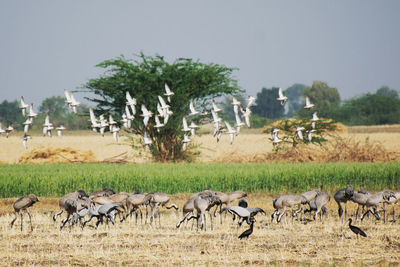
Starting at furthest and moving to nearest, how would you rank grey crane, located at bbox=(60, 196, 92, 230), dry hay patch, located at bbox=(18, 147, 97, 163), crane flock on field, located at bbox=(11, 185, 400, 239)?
1. dry hay patch, located at bbox=(18, 147, 97, 163)
2. grey crane, located at bbox=(60, 196, 92, 230)
3. crane flock on field, located at bbox=(11, 185, 400, 239)

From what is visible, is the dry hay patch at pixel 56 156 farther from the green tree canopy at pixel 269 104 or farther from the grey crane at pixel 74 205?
the green tree canopy at pixel 269 104

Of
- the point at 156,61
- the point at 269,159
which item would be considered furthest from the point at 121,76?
the point at 269,159

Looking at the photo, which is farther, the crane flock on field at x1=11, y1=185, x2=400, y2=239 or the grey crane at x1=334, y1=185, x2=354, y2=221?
the grey crane at x1=334, y1=185, x2=354, y2=221

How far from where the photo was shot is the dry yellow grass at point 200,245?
Answer: 30.3ft

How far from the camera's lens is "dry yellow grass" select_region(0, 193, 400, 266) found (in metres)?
9.23

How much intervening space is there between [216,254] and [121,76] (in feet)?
67.5

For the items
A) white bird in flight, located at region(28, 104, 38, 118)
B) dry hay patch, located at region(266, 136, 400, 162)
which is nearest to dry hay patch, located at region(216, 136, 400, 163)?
dry hay patch, located at region(266, 136, 400, 162)

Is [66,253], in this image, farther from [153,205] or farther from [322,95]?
[322,95]

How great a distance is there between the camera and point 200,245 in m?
10.5

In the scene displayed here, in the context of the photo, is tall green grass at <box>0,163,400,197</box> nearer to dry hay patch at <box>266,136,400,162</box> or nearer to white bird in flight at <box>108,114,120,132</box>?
white bird in flight at <box>108,114,120,132</box>

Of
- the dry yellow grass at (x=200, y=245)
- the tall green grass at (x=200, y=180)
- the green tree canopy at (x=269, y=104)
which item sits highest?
the green tree canopy at (x=269, y=104)

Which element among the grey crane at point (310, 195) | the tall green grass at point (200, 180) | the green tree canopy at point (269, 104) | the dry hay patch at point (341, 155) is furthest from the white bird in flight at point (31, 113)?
the green tree canopy at point (269, 104)

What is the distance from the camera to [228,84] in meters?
29.6

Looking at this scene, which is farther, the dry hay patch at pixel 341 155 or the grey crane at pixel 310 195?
the dry hay patch at pixel 341 155
